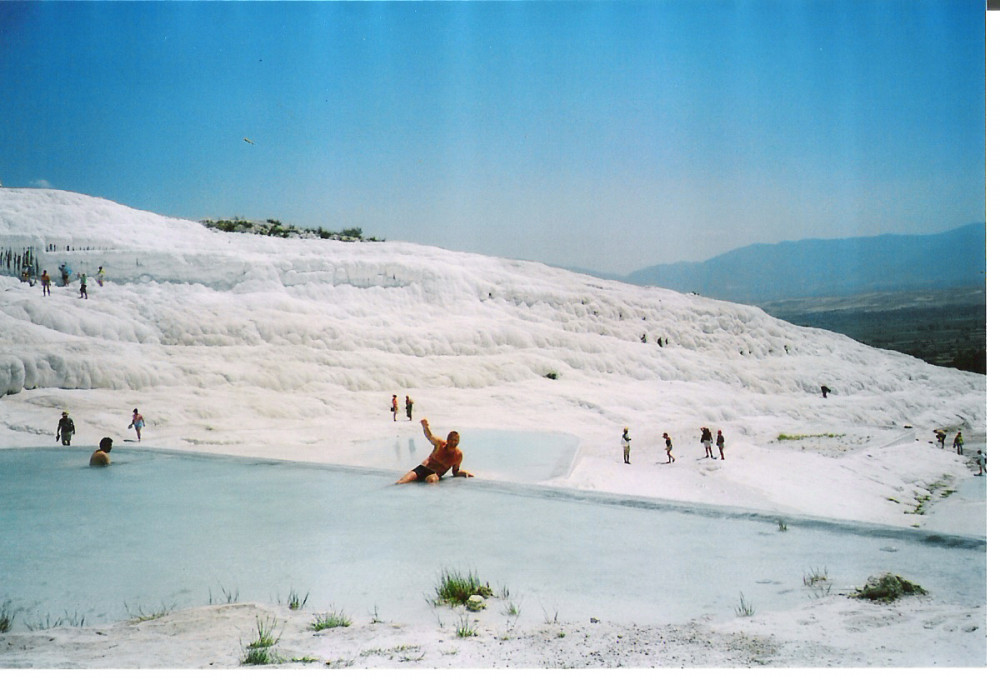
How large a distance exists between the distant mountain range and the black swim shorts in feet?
8.41

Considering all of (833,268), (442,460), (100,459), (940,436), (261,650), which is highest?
(833,268)

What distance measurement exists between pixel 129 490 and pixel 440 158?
121 inches

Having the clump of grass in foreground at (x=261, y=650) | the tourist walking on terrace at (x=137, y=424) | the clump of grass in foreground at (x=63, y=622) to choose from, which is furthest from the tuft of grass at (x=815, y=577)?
the tourist walking on terrace at (x=137, y=424)

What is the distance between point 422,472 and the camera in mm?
5137

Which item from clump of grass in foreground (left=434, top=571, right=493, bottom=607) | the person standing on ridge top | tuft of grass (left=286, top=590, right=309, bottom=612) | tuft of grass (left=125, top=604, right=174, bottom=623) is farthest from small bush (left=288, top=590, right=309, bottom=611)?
the person standing on ridge top

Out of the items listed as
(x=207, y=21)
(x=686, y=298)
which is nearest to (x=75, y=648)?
(x=207, y=21)

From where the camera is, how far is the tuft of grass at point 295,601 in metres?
3.74

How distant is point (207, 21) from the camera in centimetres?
574

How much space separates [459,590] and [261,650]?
899 mm

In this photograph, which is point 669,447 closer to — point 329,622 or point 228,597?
point 329,622

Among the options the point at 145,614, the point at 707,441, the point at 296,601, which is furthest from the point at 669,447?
the point at 145,614

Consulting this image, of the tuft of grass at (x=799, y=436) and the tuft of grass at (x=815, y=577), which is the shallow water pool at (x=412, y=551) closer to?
the tuft of grass at (x=815, y=577)

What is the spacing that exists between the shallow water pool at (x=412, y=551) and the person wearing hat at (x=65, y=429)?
0.96 meters
